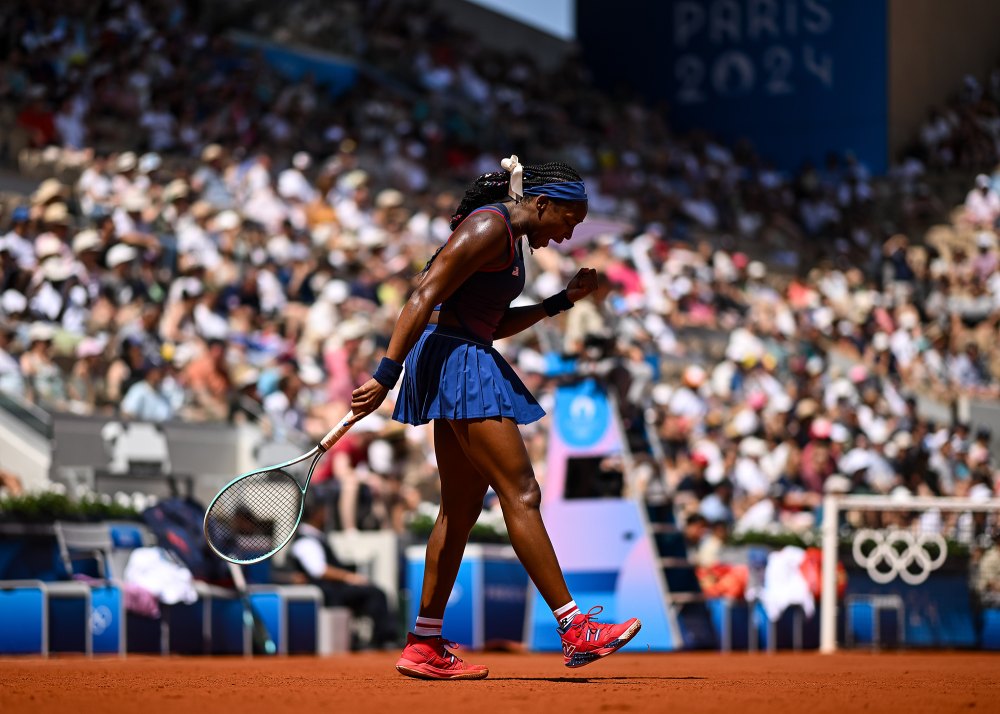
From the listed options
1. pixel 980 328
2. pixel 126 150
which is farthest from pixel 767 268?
pixel 126 150

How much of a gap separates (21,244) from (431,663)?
931 cm

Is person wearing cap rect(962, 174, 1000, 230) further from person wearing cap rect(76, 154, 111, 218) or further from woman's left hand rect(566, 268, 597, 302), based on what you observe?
woman's left hand rect(566, 268, 597, 302)

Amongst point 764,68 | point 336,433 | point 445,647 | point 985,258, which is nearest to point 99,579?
point 445,647

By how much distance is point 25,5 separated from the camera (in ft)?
62.2

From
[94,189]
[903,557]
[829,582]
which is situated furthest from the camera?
[94,189]

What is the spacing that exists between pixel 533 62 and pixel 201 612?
1920 cm

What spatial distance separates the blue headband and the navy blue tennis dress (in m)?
0.16

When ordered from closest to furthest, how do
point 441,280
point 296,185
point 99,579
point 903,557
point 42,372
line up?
point 441,280, point 99,579, point 42,372, point 903,557, point 296,185

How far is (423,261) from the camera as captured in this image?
1873 cm

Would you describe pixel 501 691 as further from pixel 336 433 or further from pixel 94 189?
pixel 94 189

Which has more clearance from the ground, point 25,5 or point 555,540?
point 25,5

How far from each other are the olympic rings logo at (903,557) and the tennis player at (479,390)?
719 centimetres

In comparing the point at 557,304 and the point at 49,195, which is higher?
the point at 49,195

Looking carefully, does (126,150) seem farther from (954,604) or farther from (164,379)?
(954,604)
